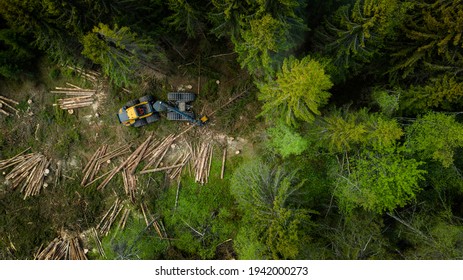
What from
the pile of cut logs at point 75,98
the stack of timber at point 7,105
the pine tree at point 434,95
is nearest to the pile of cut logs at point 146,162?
the pile of cut logs at point 75,98

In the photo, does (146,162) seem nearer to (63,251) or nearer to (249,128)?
(249,128)

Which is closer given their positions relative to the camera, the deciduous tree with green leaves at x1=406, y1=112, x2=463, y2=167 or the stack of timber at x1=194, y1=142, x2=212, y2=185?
the deciduous tree with green leaves at x1=406, y1=112, x2=463, y2=167

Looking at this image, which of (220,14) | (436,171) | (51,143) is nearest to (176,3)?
(220,14)

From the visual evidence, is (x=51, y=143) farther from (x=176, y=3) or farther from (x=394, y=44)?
(x=394, y=44)

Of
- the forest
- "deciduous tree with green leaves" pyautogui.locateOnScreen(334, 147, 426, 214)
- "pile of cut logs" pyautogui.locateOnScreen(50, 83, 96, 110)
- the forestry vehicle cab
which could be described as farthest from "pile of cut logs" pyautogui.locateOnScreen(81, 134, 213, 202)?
"deciduous tree with green leaves" pyautogui.locateOnScreen(334, 147, 426, 214)

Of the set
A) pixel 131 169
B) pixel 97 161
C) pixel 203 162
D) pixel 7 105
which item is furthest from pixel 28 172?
pixel 203 162

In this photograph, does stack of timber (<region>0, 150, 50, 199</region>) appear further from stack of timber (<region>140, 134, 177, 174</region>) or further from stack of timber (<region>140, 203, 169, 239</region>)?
stack of timber (<region>140, 203, 169, 239</region>)
